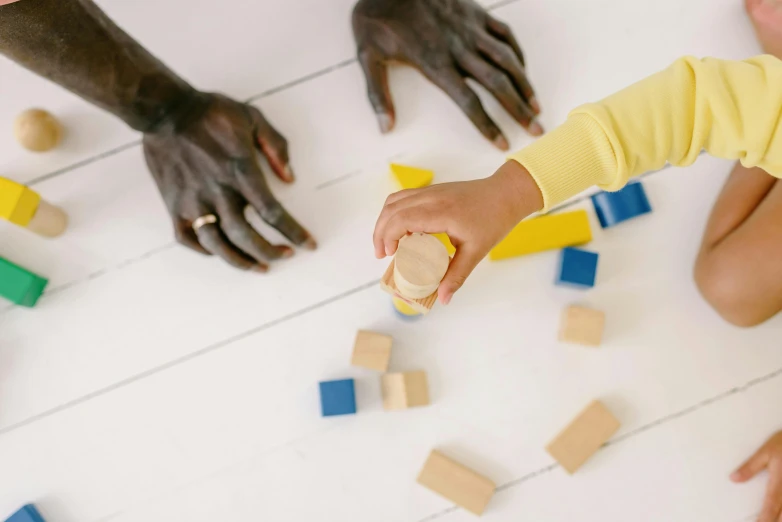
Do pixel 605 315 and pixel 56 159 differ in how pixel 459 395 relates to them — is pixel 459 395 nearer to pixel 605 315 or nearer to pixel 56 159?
pixel 605 315

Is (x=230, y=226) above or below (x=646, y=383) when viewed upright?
above

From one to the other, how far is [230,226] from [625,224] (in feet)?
1.73

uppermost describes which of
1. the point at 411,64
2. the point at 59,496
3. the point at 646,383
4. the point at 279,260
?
the point at 411,64

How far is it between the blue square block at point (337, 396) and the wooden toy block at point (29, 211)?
419mm

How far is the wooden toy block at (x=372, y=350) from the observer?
32.3 inches

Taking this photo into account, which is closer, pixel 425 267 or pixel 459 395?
pixel 425 267

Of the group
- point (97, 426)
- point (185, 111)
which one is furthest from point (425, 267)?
point (97, 426)

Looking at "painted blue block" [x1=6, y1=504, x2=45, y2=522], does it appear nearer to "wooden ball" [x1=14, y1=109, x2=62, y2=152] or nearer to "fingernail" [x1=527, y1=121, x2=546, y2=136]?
"wooden ball" [x1=14, y1=109, x2=62, y2=152]

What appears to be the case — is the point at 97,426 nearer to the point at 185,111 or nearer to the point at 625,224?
the point at 185,111

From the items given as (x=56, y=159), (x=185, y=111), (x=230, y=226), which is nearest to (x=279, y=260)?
(x=230, y=226)

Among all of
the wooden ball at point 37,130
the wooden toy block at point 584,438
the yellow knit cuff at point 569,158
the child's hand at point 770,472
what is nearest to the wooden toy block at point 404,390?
the wooden toy block at point 584,438

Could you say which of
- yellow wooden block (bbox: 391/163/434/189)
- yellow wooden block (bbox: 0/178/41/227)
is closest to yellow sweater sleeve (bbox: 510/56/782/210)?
yellow wooden block (bbox: 391/163/434/189)

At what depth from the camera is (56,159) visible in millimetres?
884

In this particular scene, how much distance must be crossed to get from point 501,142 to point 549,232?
0.45 ft
